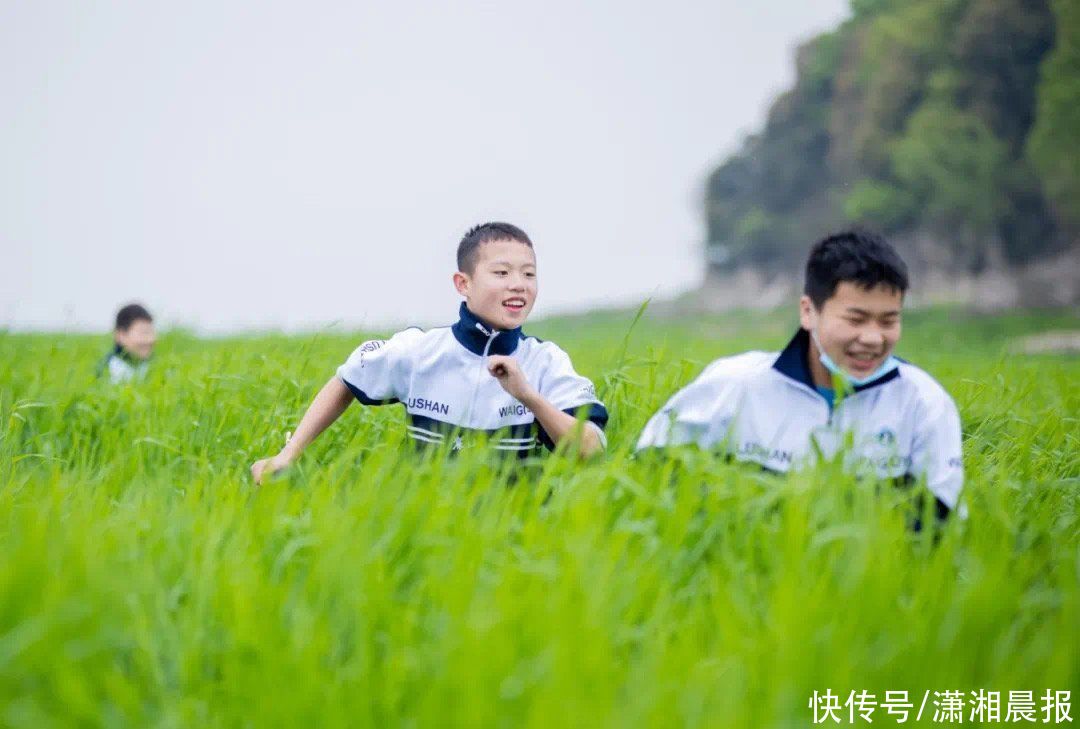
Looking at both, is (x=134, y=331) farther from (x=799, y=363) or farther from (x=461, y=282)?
(x=799, y=363)

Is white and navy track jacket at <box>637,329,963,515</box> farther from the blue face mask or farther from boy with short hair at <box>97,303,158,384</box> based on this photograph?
boy with short hair at <box>97,303,158,384</box>

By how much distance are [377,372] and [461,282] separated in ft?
1.50

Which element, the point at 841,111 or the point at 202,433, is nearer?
the point at 202,433

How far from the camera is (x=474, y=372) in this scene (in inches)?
151

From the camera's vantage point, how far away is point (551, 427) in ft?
11.3

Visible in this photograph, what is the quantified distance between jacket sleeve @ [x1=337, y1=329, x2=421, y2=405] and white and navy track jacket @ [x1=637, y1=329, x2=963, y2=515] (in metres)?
1.07

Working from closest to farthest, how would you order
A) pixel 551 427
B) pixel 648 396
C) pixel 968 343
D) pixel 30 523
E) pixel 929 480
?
pixel 30 523
pixel 929 480
pixel 551 427
pixel 648 396
pixel 968 343

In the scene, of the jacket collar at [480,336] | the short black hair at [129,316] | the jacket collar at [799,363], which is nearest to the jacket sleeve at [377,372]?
the jacket collar at [480,336]

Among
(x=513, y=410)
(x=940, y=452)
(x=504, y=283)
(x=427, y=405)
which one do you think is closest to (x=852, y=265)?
(x=940, y=452)

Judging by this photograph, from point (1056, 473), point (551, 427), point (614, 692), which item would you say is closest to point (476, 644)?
point (614, 692)

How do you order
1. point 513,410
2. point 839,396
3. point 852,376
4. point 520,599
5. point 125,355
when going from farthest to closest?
point 125,355 → point 513,410 → point 852,376 → point 839,396 → point 520,599

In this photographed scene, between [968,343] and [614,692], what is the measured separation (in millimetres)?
21749

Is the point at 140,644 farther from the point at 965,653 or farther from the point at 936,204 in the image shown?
the point at 936,204

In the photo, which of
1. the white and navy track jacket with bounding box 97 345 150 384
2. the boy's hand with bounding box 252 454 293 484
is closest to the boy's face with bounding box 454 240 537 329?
Answer: the boy's hand with bounding box 252 454 293 484
